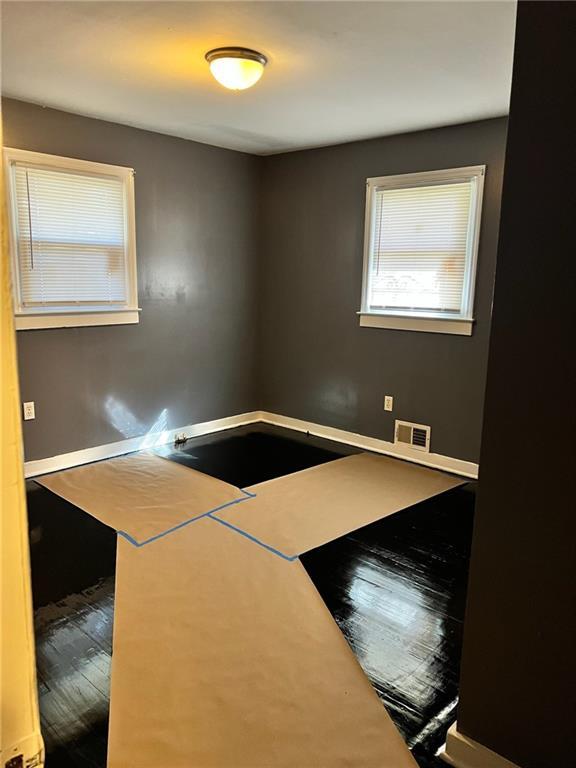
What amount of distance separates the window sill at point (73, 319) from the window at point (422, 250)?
1892 millimetres

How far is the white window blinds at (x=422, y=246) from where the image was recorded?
4008 mm

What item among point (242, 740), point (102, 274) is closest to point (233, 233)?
point (102, 274)

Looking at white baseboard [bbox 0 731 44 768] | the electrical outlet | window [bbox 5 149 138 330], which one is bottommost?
the electrical outlet

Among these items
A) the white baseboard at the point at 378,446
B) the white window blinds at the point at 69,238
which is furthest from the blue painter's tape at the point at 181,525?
the white window blinds at the point at 69,238

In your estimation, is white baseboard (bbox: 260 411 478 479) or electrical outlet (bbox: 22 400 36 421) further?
white baseboard (bbox: 260 411 478 479)

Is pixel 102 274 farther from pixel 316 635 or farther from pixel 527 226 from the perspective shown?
pixel 527 226

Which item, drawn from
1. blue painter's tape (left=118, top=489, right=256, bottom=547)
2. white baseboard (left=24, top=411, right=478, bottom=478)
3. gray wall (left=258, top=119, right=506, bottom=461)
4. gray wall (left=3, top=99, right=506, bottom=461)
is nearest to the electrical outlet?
gray wall (left=3, top=99, right=506, bottom=461)

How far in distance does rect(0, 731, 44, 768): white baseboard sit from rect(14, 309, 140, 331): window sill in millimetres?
3336

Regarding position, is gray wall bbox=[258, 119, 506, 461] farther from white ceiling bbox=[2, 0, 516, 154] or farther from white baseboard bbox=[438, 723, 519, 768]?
white baseboard bbox=[438, 723, 519, 768]

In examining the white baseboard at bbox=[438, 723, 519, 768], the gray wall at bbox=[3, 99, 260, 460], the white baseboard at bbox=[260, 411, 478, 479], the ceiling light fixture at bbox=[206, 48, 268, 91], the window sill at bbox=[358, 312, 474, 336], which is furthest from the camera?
the white baseboard at bbox=[260, 411, 478, 479]

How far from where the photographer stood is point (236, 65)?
8.75 ft

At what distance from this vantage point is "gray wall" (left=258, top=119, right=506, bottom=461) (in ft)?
13.2

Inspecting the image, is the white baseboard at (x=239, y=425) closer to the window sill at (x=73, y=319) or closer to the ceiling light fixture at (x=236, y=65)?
the window sill at (x=73, y=319)

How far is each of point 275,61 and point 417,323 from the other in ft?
7.17
